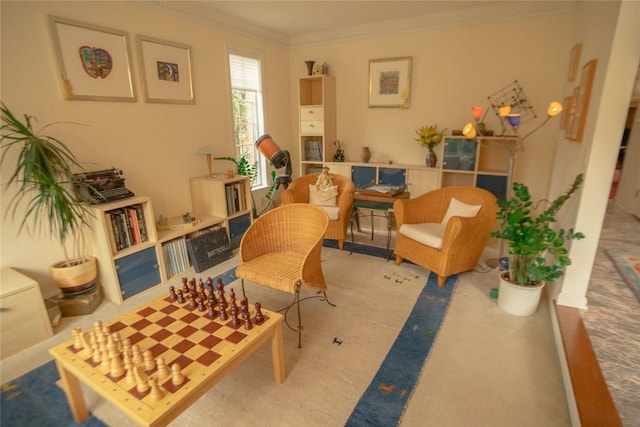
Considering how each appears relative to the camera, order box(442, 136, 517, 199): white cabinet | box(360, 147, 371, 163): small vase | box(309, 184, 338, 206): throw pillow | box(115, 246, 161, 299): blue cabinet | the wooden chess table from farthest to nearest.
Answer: box(360, 147, 371, 163): small vase < box(309, 184, 338, 206): throw pillow < box(442, 136, 517, 199): white cabinet < box(115, 246, 161, 299): blue cabinet < the wooden chess table

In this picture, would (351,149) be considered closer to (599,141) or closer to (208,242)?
(208,242)

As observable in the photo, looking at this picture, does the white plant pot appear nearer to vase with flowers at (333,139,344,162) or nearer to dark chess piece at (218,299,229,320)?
dark chess piece at (218,299,229,320)

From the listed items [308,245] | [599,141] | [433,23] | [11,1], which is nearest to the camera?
[599,141]

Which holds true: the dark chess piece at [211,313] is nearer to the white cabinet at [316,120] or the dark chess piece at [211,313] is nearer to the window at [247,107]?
the window at [247,107]

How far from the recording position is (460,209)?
3.06 m

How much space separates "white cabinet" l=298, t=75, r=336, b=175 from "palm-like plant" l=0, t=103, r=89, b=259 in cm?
272

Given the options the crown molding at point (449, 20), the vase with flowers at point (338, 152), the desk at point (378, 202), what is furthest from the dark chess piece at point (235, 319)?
the crown molding at point (449, 20)

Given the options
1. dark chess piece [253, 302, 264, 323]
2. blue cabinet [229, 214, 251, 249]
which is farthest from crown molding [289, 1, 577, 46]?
dark chess piece [253, 302, 264, 323]

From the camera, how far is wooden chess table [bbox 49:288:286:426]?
1.25 metres

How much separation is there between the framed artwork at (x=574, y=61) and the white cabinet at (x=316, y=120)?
2607mm

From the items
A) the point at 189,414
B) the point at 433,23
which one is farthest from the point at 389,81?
the point at 189,414

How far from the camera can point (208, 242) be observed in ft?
10.7

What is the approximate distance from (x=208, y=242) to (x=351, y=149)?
7.74 ft

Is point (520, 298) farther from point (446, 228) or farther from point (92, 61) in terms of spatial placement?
point (92, 61)
